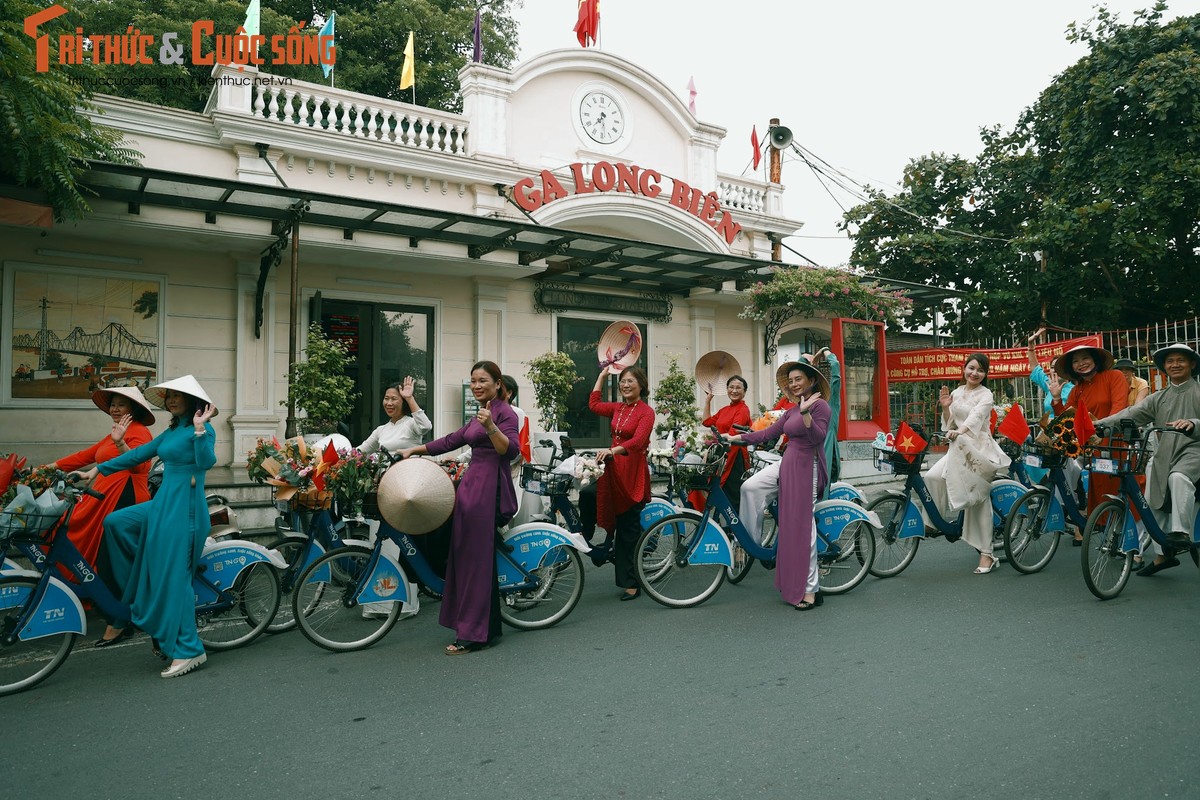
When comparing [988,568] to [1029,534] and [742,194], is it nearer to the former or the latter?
[1029,534]

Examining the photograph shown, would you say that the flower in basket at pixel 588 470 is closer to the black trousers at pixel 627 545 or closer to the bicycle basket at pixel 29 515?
the black trousers at pixel 627 545

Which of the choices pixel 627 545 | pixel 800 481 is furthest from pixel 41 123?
pixel 800 481

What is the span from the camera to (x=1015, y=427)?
22.8ft

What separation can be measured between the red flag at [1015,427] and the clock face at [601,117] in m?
8.54

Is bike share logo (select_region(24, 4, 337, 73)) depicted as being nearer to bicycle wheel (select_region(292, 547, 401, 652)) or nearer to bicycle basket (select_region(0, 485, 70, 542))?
bicycle basket (select_region(0, 485, 70, 542))

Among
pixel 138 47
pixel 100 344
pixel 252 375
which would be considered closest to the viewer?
pixel 100 344

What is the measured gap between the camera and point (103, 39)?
34.6 ft

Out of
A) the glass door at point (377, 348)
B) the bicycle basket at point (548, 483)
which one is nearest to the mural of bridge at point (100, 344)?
the glass door at point (377, 348)

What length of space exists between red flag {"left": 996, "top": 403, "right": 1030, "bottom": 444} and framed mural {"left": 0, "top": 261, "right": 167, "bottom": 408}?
944 centimetres

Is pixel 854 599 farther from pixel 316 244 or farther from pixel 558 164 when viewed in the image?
pixel 558 164

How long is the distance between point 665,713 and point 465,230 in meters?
8.06

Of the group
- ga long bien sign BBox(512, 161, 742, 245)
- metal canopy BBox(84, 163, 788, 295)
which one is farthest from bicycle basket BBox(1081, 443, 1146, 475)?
ga long bien sign BBox(512, 161, 742, 245)

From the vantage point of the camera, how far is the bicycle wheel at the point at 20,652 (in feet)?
13.3

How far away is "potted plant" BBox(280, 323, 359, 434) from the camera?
899 cm
